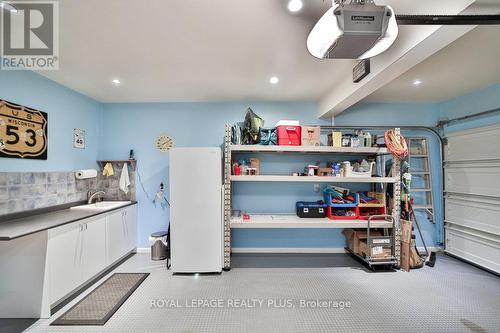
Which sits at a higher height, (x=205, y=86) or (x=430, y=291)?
(x=205, y=86)

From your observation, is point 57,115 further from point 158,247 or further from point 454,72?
point 454,72

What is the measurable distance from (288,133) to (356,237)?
201cm

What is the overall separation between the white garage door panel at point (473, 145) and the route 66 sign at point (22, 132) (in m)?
6.04

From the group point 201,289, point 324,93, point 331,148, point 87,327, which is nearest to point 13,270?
point 87,327

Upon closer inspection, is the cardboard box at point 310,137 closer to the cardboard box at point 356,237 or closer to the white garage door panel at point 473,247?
the cardboard box at point 356,237

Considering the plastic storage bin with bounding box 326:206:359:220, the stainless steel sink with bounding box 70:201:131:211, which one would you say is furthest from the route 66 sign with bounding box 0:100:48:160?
the plastic storage bin with bounding box 326:206:359:220

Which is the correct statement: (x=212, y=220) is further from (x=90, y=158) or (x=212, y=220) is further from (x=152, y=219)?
(x=90, y=158)

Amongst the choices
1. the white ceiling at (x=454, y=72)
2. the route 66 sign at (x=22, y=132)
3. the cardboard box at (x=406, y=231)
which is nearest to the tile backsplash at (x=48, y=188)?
the route 66 sign at (x=22, y=132)

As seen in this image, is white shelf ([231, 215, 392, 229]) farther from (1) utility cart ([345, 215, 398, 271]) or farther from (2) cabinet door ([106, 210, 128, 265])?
(2) cabinet door ([106, 210, 128, 265])

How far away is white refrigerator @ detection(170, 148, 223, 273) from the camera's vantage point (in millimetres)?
2992

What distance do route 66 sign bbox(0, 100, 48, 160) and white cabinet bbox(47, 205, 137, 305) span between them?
1051 mm

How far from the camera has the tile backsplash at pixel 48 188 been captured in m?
2.38

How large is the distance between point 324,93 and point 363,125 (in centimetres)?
103

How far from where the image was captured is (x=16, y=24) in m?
1.81
